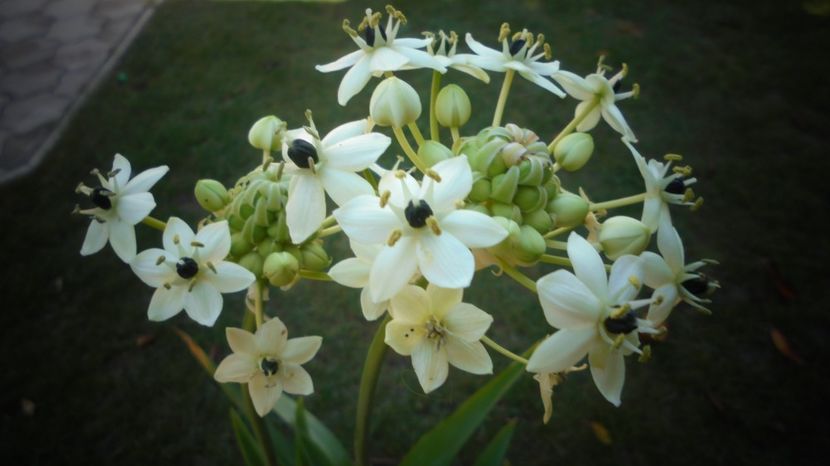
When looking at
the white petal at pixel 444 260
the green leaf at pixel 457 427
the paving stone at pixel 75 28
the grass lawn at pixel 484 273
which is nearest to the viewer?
the white petal at pixel 444 260

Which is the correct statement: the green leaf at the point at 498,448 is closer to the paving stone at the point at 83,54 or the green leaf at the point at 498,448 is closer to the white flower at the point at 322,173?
the white flower at the point at 322,173

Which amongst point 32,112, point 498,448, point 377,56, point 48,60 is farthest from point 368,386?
point 48,60

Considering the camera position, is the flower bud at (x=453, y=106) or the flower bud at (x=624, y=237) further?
the flower bud at (x=453, y=106)

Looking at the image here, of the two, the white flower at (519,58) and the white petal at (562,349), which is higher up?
the white flower at (519,58)

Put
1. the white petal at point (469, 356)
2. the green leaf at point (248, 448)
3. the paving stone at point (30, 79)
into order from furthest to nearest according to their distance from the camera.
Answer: the paving stone at point (30, 79) → the green leaf at point (248, 448) → the white petal at point (469, 356)

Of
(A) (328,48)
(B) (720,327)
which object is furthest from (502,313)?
(A) (328,48)

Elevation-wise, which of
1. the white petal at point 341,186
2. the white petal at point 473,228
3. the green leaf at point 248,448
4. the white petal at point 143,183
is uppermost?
the white petal at point 473,228

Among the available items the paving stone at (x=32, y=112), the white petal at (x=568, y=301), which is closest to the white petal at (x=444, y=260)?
the white petal at (x=568, y=301)
